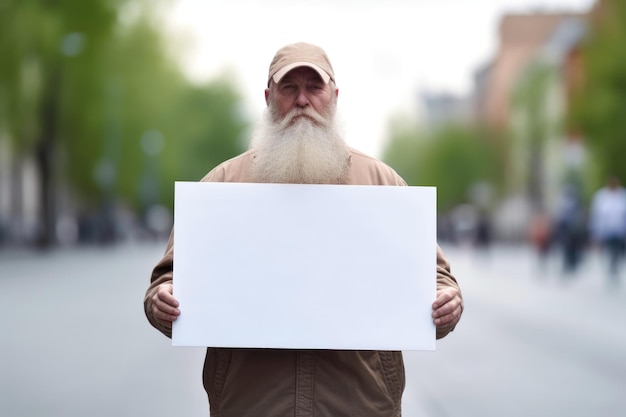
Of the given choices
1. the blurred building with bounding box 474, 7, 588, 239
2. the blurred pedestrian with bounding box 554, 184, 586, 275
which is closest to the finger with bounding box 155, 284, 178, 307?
the blurred pedestrian with bounding box 554, 184, 586, 275

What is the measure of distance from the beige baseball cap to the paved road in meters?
4.84

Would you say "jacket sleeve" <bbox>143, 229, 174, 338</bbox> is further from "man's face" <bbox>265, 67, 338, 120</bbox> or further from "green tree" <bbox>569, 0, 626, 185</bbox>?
"green tree" <bbox>569, 0, 626, 185</bbox>

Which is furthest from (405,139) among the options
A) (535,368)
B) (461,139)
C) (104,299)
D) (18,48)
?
(535,368)

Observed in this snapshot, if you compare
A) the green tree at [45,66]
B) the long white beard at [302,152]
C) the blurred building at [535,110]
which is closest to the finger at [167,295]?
the long white beard at [302,152]

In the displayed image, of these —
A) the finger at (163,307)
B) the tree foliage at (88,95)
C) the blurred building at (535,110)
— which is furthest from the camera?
the blurred building at (535,110)

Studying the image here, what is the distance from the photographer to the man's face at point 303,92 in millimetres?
3656

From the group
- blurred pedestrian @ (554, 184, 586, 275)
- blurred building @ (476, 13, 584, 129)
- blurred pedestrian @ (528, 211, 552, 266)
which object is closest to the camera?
blurred pedestrian @ (554, 184, 586, 275)

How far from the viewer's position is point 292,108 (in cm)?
371

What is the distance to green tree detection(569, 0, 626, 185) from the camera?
42.6 metres

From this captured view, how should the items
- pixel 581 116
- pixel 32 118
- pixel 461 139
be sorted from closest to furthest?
pixel 32 118, pixel 581 116, pixel 461 139

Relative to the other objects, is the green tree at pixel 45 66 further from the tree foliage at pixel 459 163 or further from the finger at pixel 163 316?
the tree foliage at pixel 459 163

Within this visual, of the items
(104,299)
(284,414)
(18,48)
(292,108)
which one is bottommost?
(104,299)

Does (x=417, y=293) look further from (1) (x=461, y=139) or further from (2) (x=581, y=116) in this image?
(1) (x=461, y=139)

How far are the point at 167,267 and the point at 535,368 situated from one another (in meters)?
7.66
